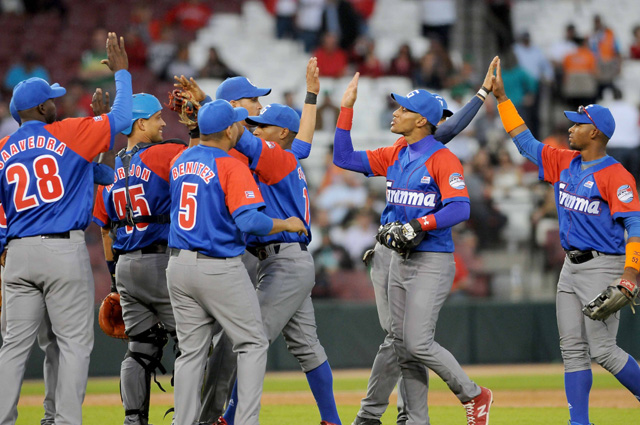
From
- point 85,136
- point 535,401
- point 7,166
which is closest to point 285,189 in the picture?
point 85,136

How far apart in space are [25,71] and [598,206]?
11.4 metres

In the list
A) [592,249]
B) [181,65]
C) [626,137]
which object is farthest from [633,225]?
[181,65]

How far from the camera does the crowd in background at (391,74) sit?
492 inches

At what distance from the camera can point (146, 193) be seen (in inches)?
250

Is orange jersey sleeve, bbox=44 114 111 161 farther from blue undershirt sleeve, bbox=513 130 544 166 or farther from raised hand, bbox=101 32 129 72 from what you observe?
blue undershirt sleeve, bbox=513 130 544 166

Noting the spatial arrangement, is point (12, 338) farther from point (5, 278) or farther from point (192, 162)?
Result: point (192, 162)

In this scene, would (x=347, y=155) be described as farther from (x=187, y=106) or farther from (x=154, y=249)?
(x=154, y=249)

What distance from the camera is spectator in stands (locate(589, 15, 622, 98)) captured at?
52.7 ft

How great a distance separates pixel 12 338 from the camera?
5.76 meters

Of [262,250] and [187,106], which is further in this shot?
[262,250]

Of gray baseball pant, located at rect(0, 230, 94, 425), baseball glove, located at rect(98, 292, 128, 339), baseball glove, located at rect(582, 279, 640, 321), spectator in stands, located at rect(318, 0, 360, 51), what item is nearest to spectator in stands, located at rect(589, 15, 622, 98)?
spectator in stands, located at rect(318, 0, 360, 51)

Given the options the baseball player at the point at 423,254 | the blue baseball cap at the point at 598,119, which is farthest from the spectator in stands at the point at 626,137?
the baseball player at the point at 423,254

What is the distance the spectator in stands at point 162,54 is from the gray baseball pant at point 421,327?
33.6 ft

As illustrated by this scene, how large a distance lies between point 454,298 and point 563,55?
6.12 meters
